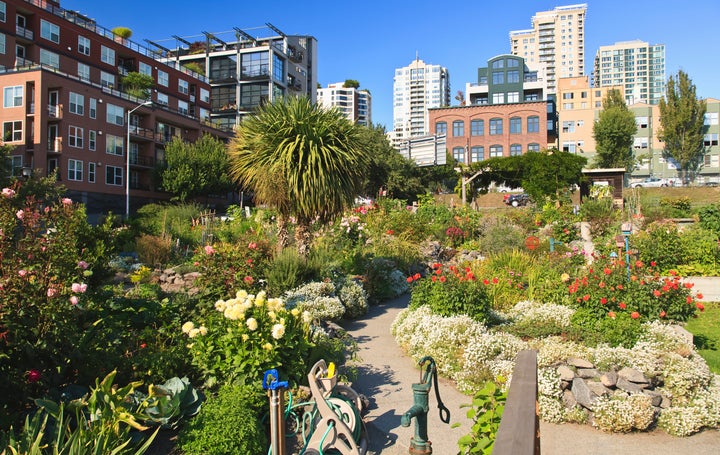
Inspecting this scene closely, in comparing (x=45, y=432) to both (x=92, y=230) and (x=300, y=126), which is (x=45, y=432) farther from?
(x=300, y=126)

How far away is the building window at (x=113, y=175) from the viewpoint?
4275cm

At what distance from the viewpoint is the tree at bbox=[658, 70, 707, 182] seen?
2653 inches

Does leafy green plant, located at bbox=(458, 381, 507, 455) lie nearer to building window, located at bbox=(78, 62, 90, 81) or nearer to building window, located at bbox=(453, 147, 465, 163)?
building window, located at bbox=(78, 62, 90, 81)

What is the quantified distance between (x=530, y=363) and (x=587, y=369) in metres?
4.67

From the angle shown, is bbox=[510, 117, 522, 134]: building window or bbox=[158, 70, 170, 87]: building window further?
bbox=[510, 117, 522, 134]: building window

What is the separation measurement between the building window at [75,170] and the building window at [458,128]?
144ft

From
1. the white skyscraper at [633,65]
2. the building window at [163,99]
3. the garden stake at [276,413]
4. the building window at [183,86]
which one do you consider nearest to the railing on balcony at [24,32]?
the building window at [163,99]

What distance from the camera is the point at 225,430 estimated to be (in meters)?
4.43

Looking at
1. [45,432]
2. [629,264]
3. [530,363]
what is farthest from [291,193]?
[530,363]

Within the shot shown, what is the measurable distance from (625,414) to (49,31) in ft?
163

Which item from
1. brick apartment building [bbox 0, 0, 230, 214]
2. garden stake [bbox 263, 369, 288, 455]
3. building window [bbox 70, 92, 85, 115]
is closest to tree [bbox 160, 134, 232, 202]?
brick apartment building [bbox 0, 0, 230, 214]

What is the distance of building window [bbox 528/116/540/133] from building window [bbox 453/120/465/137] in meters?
8.13

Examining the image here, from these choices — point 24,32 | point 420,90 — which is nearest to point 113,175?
point 24,32

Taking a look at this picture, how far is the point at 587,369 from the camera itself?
6.59m
